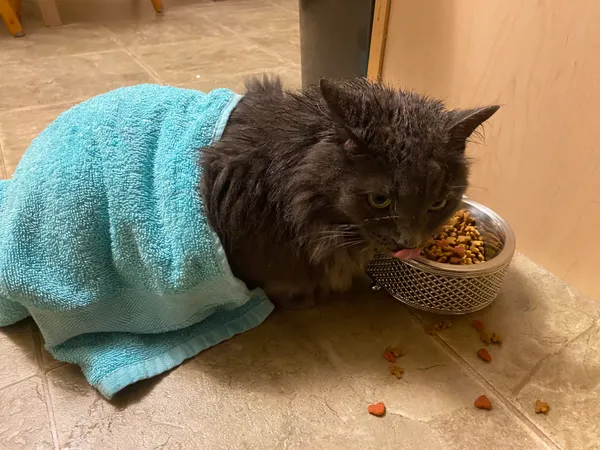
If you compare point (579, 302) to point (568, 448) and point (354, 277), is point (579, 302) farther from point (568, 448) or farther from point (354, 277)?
point (354, 277)

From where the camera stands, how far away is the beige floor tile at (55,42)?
8.13ft

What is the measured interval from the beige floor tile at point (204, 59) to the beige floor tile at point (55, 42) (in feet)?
0.79

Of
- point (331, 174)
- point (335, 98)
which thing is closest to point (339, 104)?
point (335, 98)

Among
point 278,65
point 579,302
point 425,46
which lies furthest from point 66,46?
point 579,302

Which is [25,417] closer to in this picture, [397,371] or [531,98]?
[397,371]

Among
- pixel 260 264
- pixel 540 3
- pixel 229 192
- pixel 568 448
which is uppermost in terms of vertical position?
pixel 540 3

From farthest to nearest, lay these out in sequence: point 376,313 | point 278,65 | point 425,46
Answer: point 278,65 < point 425,46 < point 376,313

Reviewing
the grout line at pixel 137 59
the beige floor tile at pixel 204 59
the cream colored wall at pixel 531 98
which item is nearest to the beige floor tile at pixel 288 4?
the beige floor tile at pixel 204 59

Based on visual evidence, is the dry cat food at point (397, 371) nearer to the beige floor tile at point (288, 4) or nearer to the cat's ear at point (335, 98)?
the cat's ear at point (335, 98)

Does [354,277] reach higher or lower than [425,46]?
lower

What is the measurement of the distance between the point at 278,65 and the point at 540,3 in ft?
4.90

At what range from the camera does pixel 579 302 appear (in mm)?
1240

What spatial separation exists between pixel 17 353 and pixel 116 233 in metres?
0.38

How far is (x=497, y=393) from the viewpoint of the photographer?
1032 mm
